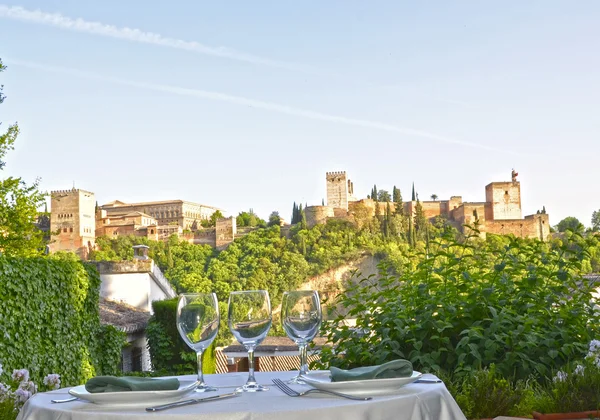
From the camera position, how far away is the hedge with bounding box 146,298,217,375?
9180mm

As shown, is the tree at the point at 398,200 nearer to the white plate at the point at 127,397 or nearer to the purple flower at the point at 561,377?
the purple flower at the point at 561,377

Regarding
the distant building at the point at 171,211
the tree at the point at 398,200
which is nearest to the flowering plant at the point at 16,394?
the tree at the point at 398,200

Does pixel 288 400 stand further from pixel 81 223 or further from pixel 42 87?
pixel 81 223

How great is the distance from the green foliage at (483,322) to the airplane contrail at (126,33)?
73.9 ft

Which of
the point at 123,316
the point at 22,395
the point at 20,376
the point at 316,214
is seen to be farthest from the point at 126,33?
the point at 22,395

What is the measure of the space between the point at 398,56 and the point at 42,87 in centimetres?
1417

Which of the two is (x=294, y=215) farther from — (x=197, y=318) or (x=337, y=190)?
(x=197, y=318)

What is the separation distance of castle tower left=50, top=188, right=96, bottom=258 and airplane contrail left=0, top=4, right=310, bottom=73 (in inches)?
911

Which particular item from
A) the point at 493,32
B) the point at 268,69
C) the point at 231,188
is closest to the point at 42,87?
the point at 268,69

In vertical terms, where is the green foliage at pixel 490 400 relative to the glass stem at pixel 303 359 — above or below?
below

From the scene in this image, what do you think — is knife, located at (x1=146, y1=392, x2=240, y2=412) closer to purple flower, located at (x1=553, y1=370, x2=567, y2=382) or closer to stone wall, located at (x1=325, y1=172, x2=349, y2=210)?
purple flower, located at (x1=553, y1=370, x2=567, y2=382)

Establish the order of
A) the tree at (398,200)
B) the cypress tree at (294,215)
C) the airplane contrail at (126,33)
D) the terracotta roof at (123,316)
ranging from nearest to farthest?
the terracotta roof at (123,316)
the airplane contrail at (126,33)
the tree at (398,200)
the cypress tree at (294,215)

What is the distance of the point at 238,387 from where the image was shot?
147cm

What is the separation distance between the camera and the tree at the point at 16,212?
437 inches
